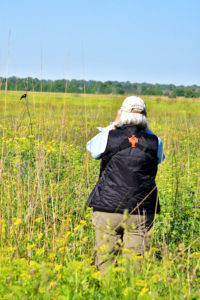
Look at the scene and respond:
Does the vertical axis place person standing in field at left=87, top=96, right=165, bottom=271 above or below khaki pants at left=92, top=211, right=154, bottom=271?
above

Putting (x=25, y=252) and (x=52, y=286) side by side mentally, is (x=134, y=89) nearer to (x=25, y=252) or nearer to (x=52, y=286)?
(x=25, y=252)

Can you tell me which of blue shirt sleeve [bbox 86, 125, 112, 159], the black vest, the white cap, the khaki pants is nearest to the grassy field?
the khaki pants

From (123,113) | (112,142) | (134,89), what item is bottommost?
(112,142)

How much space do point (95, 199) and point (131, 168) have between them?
13.6 inches

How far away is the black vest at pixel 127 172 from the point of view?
7.91 ft

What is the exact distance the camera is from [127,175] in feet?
7.94

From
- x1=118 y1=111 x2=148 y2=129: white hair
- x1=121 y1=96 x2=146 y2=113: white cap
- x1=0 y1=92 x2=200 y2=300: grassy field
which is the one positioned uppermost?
x1=121 y1=96 x2=146 y2=113: white cap

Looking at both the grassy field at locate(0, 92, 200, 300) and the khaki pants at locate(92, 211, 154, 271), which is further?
the khaki pants at locate(92, 211, 154, 271)

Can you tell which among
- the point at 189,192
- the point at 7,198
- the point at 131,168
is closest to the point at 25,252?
the point at 7,198

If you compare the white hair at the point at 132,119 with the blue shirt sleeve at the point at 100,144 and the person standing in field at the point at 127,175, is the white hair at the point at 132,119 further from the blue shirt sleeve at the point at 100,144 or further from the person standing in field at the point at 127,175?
the blue shirt sleeve at the point at 100,144

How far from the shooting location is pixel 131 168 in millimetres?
2408

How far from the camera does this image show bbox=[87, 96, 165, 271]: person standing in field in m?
2.41

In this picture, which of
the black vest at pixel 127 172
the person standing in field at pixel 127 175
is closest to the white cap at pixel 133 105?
the person standing in field at pixel 127 175

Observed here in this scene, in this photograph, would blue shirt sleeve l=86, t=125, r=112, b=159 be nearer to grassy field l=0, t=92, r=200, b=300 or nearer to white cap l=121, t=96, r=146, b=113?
white cap l=121, t=96, r=146, b=113
